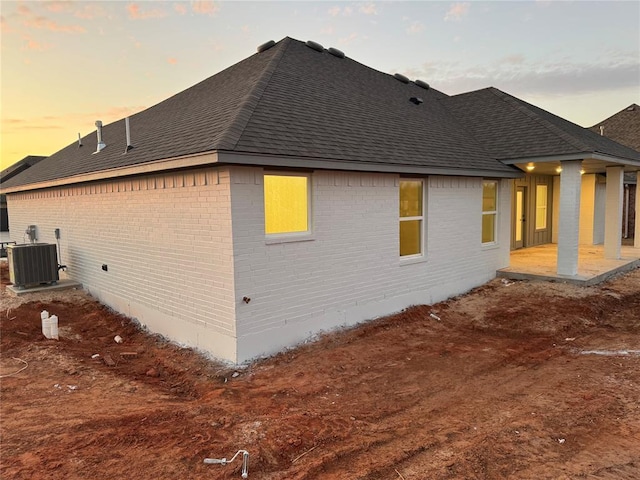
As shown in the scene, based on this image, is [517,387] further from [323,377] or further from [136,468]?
[136,468]

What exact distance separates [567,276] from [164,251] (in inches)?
393

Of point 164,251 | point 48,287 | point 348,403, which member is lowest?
point 348,403

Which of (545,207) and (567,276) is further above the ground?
(545,207)

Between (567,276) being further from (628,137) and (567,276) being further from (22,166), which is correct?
(22,166)

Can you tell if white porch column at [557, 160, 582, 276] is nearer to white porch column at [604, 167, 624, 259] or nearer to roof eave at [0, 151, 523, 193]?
roof eave at [0, 151, 523, 193]

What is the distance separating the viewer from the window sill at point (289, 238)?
258 inches

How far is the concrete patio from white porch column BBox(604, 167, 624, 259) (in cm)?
40

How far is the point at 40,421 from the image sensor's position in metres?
4.41

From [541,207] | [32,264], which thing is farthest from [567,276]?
[32,264]

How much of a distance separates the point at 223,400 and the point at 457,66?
19271 mm

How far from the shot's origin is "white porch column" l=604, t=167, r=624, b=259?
1342 centimetres

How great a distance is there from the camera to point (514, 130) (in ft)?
40.3

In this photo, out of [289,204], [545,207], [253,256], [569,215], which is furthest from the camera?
[545,207]

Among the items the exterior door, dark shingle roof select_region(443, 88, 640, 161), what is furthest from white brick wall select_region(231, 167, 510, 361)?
the exterior door
